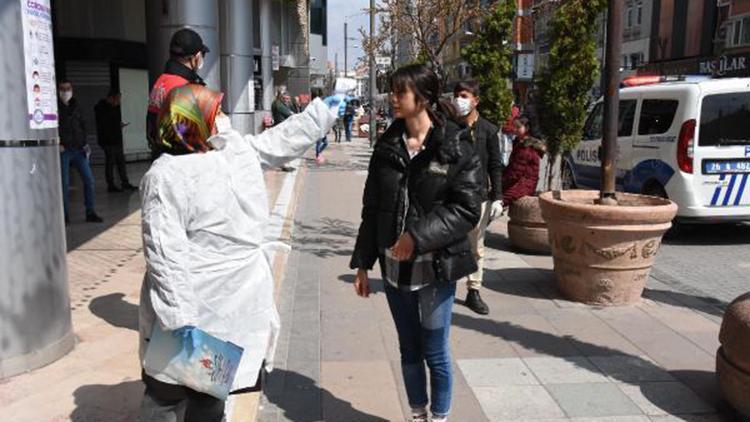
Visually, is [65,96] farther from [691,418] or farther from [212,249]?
[691,418]

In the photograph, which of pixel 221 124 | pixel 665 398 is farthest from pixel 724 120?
pixel 221 124

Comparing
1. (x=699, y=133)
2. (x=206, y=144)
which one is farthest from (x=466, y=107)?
(x=699, y=133)

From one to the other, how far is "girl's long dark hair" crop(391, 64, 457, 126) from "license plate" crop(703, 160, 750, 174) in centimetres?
615

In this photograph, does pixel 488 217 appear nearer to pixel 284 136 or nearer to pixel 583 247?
pixel 583 247

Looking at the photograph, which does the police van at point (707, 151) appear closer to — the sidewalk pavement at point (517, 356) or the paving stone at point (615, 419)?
the sidewalk pavement at point (517, 356)

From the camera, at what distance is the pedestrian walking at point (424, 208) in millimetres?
2984

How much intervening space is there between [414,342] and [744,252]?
6227 mm

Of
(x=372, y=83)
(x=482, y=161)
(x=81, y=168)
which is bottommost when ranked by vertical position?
(x=81, y=168)

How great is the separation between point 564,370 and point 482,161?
170cm

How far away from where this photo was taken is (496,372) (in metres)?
4.30

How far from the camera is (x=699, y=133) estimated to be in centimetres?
808

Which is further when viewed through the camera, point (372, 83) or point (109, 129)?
point (372, 83)

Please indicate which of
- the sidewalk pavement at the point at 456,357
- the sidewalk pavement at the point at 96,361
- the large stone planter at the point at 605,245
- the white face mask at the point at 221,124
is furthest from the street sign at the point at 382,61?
the white face mask at the point at 221,124

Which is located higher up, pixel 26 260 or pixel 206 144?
pixel 206 144
